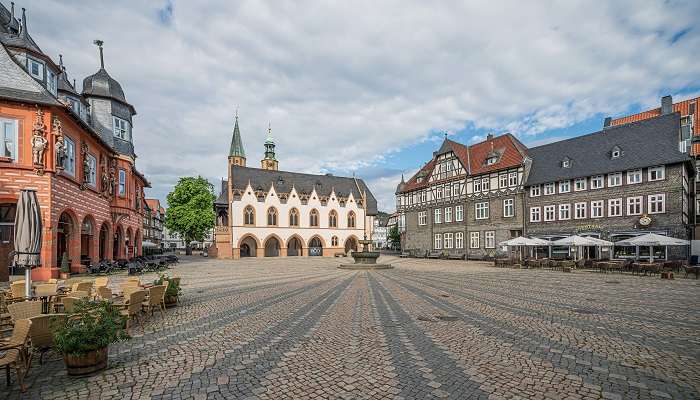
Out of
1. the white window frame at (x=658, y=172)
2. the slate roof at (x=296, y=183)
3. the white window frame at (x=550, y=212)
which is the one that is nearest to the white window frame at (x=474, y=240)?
the white window frame at (x=550, y=212)

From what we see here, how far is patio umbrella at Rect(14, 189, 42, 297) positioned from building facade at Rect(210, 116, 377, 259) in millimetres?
41284

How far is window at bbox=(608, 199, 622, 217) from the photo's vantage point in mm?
29252

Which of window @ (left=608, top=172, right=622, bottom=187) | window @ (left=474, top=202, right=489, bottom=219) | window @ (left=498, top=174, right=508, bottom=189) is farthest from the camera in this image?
window @ (left=474, top=202, right=489, bottom=219)

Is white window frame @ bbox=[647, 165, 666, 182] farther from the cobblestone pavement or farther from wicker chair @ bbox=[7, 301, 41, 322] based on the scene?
wicker chair @ bbox=[7, 301, 41, 322]

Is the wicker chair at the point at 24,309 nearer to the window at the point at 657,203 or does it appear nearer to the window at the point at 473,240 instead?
the window at the point at 657,203

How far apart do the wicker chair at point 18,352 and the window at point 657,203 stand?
3600cm

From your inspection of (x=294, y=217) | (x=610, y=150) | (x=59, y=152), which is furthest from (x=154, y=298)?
(x=294, y=217)

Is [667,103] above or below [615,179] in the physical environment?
above

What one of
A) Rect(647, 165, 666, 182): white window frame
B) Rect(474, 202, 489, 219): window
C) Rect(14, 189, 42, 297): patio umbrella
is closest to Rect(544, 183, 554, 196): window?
Rect(474, 202, 489, 219): window

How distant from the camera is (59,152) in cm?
1844

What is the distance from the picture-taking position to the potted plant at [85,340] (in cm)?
548

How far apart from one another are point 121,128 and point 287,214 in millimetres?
28928

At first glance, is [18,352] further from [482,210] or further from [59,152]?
[482,210]

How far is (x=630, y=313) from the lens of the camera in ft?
33.9
